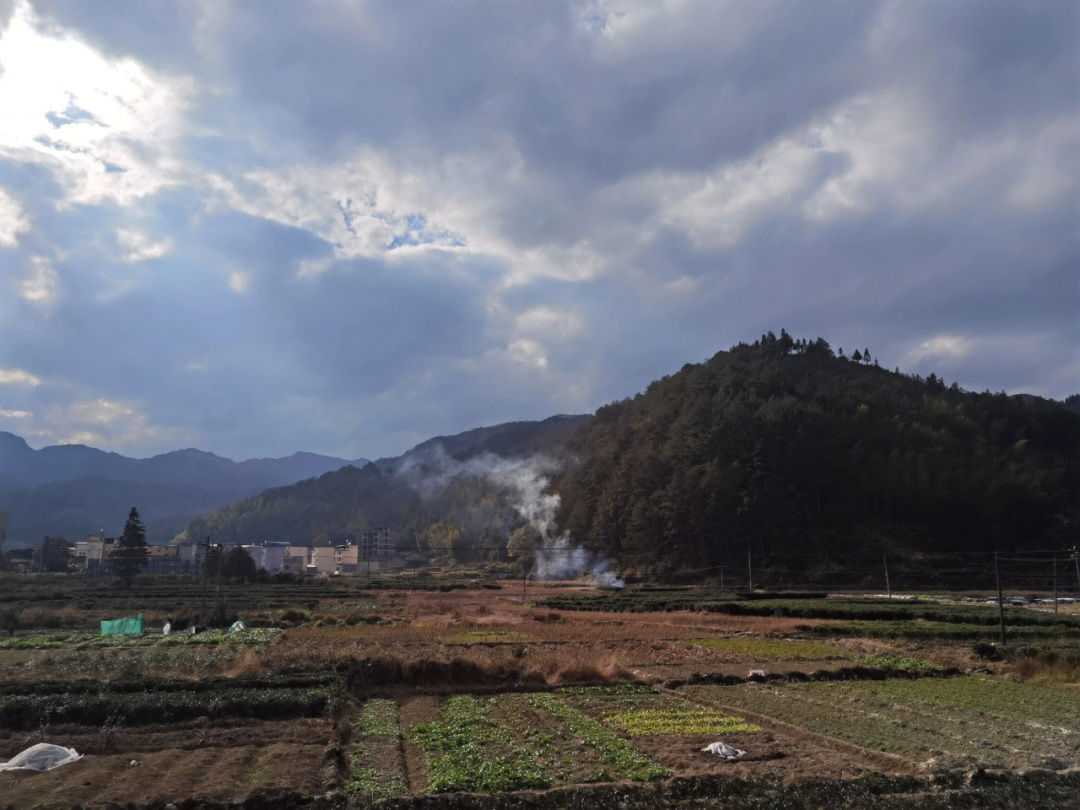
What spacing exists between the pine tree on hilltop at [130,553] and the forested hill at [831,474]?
51563mm

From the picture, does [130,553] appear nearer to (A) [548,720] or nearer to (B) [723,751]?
(A) [548,720]

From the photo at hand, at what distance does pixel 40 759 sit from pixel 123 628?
29223 millimetres

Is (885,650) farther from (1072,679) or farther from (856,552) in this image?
(856,552)

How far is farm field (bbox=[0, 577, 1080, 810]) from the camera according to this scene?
1174cm

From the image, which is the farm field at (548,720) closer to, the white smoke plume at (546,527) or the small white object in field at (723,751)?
the small white object in field at (723,751)

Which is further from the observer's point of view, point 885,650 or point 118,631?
point 118,631

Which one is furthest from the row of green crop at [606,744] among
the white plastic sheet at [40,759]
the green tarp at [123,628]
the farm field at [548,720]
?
the green tarp at [123,628]

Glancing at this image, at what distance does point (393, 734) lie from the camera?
15.8m

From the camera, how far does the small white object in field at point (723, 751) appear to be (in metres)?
13.6

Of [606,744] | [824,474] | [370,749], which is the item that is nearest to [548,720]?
[606,744]

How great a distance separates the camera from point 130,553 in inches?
2844

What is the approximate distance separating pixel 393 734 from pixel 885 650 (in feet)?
71.2

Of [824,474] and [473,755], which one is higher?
[824,474]

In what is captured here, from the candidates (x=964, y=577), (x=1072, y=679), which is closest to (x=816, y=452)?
(x=964, y=577)
